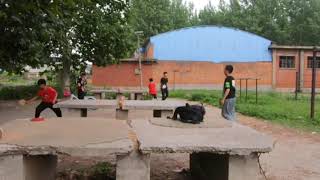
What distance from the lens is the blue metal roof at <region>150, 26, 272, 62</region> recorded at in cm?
4016

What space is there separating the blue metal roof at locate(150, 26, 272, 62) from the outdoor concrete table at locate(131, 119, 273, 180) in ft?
108

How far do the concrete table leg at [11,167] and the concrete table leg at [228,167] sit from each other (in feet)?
7.50

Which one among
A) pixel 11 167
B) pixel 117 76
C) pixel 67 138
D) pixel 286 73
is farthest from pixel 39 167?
pixel 286 73

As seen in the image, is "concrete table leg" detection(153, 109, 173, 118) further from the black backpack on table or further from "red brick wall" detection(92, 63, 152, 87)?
"red brick wall" detection(92, 63, 152, 87)

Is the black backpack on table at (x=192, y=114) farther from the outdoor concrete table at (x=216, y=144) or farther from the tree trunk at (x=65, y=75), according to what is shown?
the tree trunk at (x=65, y=75)

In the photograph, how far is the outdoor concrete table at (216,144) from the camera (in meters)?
5.63

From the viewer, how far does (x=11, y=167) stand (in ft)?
18.1

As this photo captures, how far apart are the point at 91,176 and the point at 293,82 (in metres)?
34.4

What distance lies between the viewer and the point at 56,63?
29094 mm

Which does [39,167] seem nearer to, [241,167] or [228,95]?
[241,167]

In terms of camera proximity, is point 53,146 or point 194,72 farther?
point 194,72

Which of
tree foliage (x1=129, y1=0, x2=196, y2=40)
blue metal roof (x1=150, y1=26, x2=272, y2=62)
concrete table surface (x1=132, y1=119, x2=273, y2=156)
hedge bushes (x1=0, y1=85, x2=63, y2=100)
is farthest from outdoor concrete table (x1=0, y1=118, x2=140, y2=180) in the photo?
tree foliage (x1=129, y1=0, x2=196, y2=40)

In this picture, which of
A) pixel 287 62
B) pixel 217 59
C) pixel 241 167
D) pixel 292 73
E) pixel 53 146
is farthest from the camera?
pixel 217 59

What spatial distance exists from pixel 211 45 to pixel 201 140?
1379 inches
